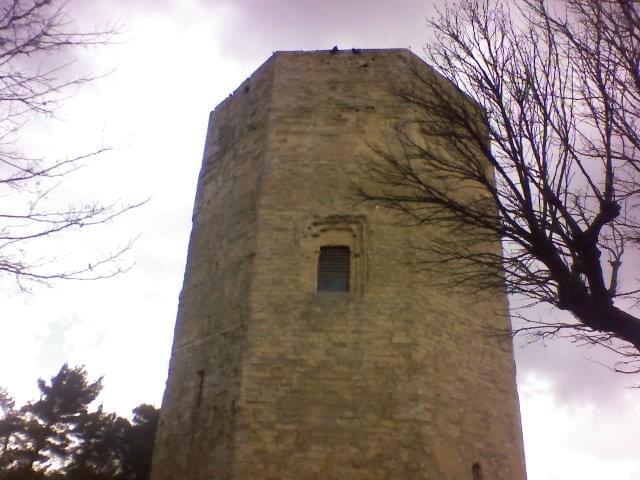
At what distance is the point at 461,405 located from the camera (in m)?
8.16

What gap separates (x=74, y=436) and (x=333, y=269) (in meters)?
17.4

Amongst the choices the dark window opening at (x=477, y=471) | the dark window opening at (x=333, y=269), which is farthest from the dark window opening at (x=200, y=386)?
the dark window opening at (x=477, y=471)

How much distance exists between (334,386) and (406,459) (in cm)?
129

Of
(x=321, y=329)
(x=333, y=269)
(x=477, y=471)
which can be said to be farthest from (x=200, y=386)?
(x=477, y=471)

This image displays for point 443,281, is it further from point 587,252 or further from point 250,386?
point 587,252

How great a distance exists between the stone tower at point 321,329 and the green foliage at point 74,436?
11.8 m

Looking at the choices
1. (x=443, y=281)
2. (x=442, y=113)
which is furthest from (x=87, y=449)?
(x=442, y=113)

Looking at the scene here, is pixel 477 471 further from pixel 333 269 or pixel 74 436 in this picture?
pixel 74 436

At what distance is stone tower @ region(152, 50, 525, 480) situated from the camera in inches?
297

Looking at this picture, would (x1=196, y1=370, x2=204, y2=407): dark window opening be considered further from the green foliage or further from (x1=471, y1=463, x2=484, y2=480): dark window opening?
the green foliage

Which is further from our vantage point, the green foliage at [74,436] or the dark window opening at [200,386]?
the green foliage at [74,436]

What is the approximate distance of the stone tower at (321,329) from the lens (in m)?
7.55

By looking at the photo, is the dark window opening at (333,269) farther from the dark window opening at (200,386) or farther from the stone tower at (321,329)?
the dark window opening at (200,386)

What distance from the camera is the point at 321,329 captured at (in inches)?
324
